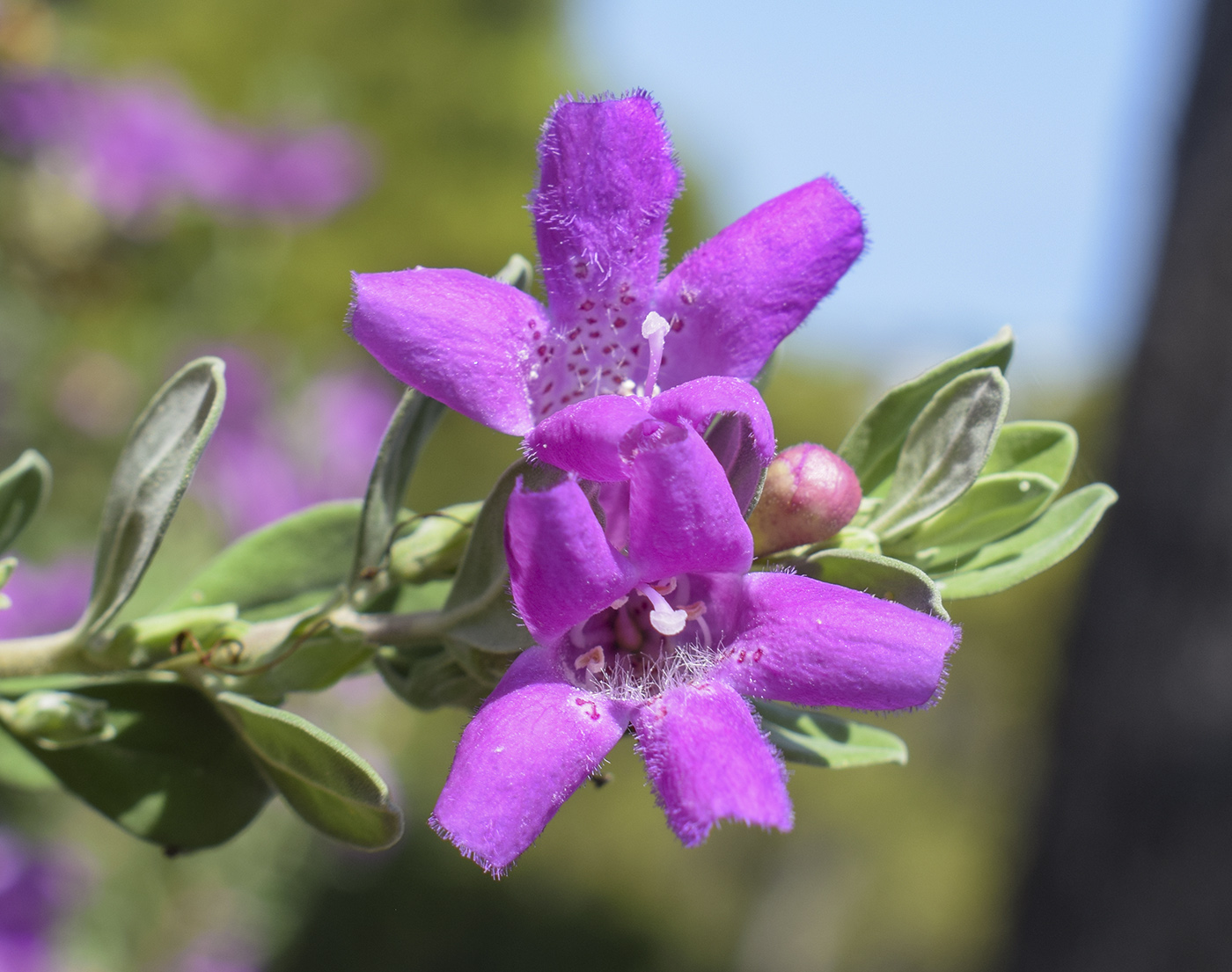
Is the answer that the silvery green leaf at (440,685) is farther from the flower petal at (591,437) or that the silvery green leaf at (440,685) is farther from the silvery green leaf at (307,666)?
the flower petal at (591,437)

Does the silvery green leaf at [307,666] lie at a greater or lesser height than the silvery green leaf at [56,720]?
greater

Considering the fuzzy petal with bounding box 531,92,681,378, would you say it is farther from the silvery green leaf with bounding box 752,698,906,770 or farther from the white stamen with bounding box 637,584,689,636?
the silvery green leaf with bounding box 752,698,906,770

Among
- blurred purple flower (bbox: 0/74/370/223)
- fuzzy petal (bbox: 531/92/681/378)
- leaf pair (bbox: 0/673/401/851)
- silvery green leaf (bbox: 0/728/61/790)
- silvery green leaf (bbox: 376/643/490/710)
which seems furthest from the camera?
blurred purple flower (bbox: 0/74/370/223)

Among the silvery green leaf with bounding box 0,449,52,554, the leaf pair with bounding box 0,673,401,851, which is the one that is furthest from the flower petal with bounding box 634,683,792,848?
the silvery green leaf with bounding box 0,449,52,554

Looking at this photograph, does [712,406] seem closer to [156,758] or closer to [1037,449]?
[1037,449]

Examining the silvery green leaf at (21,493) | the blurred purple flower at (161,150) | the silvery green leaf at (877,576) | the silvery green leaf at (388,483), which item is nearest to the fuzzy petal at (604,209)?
the silvery green leaf at (388,483)
